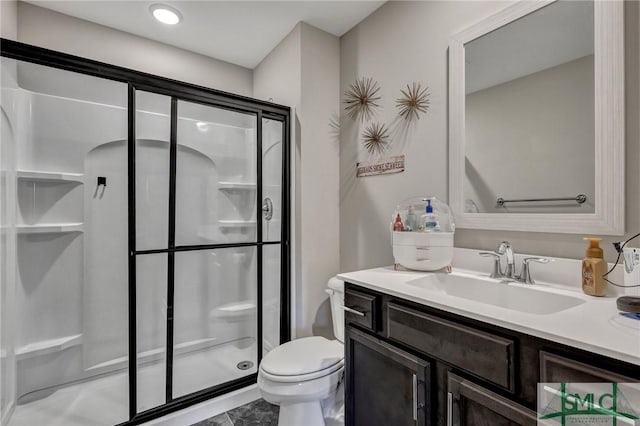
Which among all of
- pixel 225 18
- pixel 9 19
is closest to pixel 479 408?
pixel 225 18

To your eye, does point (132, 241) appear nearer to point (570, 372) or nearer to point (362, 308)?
point (362, 308)

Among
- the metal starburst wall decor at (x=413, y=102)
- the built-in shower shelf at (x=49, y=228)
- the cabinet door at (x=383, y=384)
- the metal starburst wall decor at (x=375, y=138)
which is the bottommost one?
the cabinet door at (x=383, y=384)

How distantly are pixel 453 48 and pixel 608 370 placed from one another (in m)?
1.38

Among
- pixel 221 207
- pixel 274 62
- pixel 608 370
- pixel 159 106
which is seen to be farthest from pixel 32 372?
pixel 608 370

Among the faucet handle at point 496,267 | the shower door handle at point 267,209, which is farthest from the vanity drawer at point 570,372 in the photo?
the shower door handle at point 267,209

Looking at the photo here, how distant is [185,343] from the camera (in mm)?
2186

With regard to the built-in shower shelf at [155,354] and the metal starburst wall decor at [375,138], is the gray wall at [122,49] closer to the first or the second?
the metal starburst wall decor at [375,138]

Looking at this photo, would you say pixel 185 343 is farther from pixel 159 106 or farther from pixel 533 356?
pixel 533 356

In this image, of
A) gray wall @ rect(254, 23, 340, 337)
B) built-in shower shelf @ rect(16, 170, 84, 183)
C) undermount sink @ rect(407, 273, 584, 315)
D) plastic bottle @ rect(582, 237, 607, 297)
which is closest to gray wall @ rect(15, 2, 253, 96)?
gray wall @ rect(254, 23, 340, 337)

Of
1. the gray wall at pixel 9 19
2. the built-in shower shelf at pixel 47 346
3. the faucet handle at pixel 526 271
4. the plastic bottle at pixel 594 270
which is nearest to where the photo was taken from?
the plastic bottle at pixel 594 270

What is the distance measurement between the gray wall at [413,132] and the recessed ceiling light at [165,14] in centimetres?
112

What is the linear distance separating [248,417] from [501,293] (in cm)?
152

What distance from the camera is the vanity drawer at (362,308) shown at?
1.13m

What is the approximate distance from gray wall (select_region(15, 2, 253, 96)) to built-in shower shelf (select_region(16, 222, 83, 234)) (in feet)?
3.67
